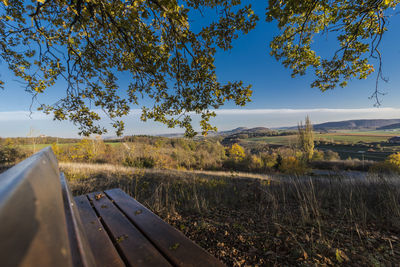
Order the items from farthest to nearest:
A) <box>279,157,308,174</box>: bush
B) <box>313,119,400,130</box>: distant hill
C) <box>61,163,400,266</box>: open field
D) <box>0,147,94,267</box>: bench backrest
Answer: <box>313,119,400,130</box>: distant hill → <box>279,157,308,174</box>: bush → <box>61,163,400,266</box>: open field → <box>0,147,94,267</box>: bench backrest

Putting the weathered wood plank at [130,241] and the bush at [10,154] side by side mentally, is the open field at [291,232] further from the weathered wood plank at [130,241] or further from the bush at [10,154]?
the bush at [10,154]

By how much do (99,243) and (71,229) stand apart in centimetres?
91

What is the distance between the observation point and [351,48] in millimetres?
3863

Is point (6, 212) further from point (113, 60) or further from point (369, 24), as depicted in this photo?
point (369, 24)

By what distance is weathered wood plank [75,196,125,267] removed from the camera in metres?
1.13

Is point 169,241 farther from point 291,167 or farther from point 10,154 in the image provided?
point 291,167

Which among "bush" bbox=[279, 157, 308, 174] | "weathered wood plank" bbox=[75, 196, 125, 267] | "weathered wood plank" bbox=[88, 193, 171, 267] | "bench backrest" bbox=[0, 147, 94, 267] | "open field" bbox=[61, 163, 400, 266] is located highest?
"bench backrest" bbox=[0, 147, 94, 267]

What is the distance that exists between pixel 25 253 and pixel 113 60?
13.2ft

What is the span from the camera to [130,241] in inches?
53.4

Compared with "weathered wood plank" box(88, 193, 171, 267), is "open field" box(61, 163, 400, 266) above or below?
below

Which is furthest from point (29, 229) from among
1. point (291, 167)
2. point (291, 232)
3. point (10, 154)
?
point (291, 167)

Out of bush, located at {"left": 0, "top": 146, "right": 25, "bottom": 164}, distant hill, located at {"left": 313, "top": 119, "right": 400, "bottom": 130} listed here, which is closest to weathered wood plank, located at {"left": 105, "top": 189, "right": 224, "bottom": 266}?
→ bush, located at {"left": 0, "top": 146, "right": 25, "bottom": 164}

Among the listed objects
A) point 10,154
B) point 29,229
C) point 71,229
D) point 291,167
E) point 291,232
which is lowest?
point 291,167

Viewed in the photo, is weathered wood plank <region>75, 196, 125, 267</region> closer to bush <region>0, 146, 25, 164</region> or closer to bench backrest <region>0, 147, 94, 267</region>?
bench backrest <region>0, 147, 94, 267</region>
